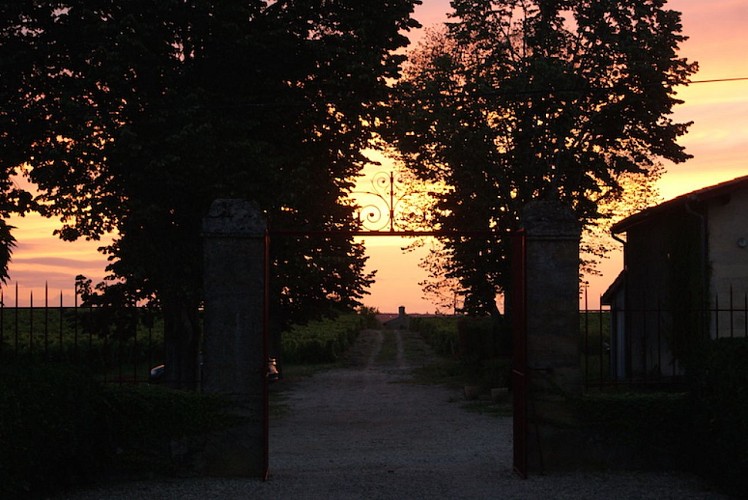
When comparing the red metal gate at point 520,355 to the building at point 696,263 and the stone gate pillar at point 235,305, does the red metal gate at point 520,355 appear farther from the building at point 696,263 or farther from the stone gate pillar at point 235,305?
the building at point 696,263

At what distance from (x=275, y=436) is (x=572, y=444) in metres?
7.71

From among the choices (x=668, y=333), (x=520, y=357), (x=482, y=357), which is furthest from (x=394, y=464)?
(x=482, y=357)

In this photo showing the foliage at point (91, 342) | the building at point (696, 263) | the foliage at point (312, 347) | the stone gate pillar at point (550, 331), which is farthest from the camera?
the foliage at point (312, 347)

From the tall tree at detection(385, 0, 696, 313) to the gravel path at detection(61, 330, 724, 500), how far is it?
8.99 m

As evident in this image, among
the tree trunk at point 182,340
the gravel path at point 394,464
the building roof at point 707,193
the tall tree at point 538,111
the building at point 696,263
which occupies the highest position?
the tall tree at point 538,111

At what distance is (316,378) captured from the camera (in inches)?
1308

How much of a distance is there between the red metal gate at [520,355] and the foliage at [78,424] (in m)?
3.87

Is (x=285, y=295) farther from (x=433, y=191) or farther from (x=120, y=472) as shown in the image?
(x=120, y=472)

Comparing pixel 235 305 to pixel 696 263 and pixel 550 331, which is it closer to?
pixel 550 331

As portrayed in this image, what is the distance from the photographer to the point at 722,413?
1143cm

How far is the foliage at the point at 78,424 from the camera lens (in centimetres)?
992

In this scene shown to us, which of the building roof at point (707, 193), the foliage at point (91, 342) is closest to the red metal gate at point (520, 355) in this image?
the foliage at point (91, 342)

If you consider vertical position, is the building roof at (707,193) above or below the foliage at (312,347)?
above

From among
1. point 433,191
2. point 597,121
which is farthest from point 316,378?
point 597,121
